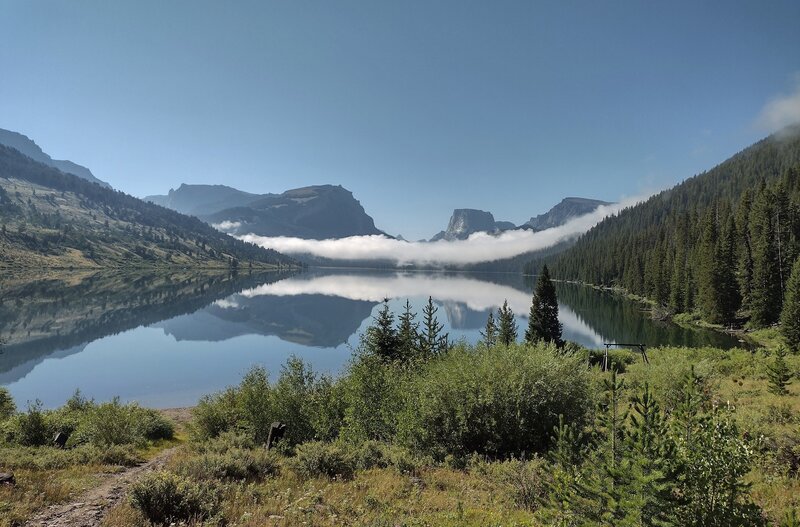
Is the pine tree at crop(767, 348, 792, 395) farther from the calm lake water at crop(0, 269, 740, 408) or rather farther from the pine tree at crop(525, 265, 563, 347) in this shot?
the pine tree at crop(525, 265, 563, 347)

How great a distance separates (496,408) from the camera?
60.2 feet

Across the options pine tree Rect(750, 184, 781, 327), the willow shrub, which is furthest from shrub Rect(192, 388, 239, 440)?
pine tree Rect(750, 184, 781, 327)

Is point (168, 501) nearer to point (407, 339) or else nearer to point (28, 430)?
point (28, 430)

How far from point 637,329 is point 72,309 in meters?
141

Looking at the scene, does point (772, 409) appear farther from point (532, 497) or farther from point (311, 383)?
point (311, 383)

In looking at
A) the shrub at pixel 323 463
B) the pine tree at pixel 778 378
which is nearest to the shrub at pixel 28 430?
the shrub at pixel 323 463

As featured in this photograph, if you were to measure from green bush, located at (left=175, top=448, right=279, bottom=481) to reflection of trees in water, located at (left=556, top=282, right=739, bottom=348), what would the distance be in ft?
223

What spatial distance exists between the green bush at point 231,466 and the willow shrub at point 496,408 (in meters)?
6.72

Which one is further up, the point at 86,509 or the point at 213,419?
the point at 86,509

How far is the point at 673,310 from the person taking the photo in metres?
96.7

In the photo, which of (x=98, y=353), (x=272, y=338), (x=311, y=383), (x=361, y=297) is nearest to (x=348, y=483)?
(x=311, y=383)

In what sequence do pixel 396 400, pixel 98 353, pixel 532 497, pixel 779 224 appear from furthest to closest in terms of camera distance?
pixel 779 224 < pixel 98 353 < pixel 396 400 < pixel 532 497

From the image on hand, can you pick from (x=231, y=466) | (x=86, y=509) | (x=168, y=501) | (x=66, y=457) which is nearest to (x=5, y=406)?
(x=66, y=457)

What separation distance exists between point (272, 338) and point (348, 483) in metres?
83.4
